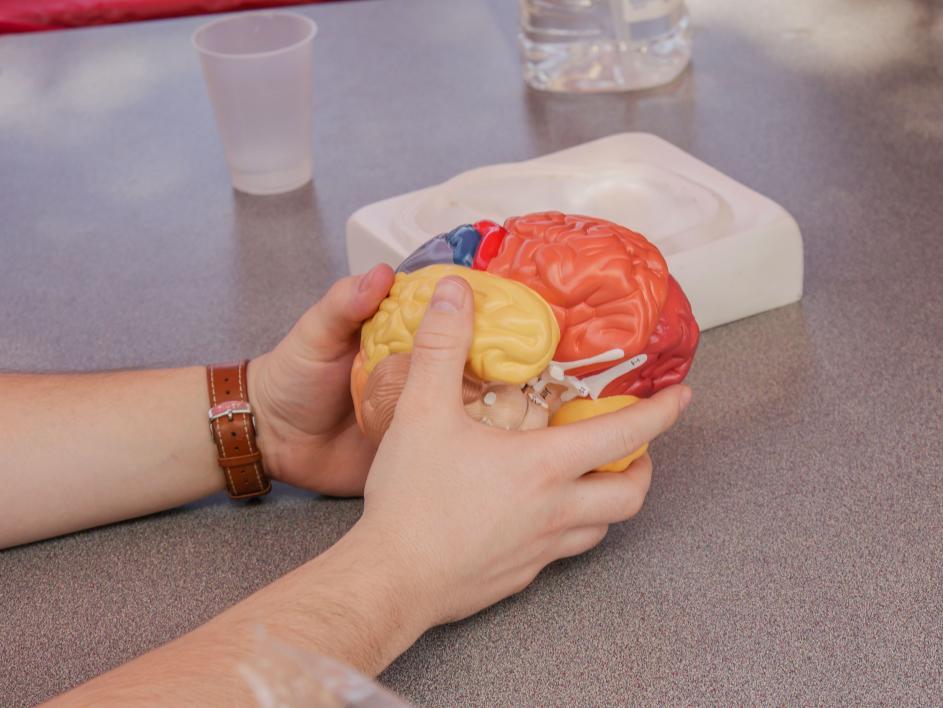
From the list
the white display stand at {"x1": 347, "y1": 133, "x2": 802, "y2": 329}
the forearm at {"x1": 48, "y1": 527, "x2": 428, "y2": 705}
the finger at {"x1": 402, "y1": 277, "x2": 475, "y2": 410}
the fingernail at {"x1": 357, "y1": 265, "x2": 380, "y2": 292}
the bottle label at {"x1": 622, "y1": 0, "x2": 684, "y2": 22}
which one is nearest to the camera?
the forearm at {"x1": 48, "y1": 527, "x2": 428, "y2": 705}

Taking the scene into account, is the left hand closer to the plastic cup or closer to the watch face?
the watch face

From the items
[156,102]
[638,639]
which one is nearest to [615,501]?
A: [638,639]

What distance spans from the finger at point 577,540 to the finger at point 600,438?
0.21ft

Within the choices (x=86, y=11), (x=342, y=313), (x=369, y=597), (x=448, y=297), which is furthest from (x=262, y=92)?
(x=86, y=11)

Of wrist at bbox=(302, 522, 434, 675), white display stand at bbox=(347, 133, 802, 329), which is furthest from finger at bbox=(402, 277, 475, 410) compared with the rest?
white display stand at bbox=(347, 133, 802, 329)

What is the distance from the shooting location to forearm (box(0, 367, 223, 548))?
3.11ft

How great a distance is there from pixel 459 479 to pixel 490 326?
0.37ft

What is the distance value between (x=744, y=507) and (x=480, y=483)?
0.93 feet

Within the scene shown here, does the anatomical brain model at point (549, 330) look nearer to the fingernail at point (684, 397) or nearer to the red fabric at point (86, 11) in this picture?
the fingernail at point (684, 397)

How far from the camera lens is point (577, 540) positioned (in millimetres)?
844

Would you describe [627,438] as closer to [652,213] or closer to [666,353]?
[666,353]

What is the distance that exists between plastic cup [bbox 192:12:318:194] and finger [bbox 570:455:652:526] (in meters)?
0.81

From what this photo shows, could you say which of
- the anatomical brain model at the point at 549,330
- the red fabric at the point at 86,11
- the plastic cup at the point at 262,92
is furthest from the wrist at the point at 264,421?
the red fabric at the point at 86,11

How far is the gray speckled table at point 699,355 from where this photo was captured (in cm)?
81
